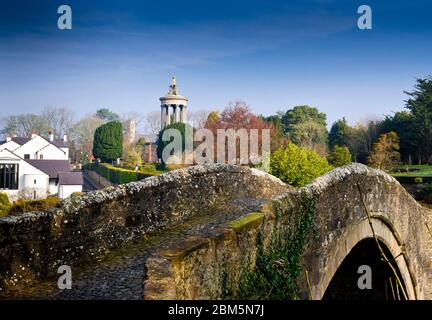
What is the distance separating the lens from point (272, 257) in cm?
671

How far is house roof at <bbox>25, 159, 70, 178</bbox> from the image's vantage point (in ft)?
98.3

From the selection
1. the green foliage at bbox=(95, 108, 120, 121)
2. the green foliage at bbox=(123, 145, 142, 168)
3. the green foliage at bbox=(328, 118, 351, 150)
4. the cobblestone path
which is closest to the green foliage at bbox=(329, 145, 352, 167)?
the green foliage at bbox=(328, 118, 351, 150)

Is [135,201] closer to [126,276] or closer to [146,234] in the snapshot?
[146,234]

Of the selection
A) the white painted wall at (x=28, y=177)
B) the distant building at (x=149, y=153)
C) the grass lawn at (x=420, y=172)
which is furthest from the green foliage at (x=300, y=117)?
the white painted wall at (x=28, y=177)

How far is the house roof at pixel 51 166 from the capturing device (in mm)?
29953

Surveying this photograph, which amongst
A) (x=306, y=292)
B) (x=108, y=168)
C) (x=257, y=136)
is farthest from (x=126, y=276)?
(x=108, y=168)

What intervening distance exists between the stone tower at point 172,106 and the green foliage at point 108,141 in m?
11.2

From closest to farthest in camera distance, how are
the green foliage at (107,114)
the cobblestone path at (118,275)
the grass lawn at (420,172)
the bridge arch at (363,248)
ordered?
1. the cobblestone path at (118,275)
2. the bridge arch at (363,248)
3. the grass lawn at (420,172)
4. the green foliage at (107,114)

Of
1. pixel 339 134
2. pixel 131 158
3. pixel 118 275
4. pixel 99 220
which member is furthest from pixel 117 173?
pixel 118 275

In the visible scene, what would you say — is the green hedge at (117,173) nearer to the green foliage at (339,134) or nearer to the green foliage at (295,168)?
the green foliage at (295,168)

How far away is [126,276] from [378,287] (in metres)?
8.77

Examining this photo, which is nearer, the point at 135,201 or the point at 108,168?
the point at 135,201

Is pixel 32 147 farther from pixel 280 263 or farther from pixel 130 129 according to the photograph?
pixel 130 129

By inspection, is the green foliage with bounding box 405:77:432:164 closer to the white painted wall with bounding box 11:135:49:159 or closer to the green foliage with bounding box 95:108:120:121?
the white painted wall with bounding box 11:135:49:159
